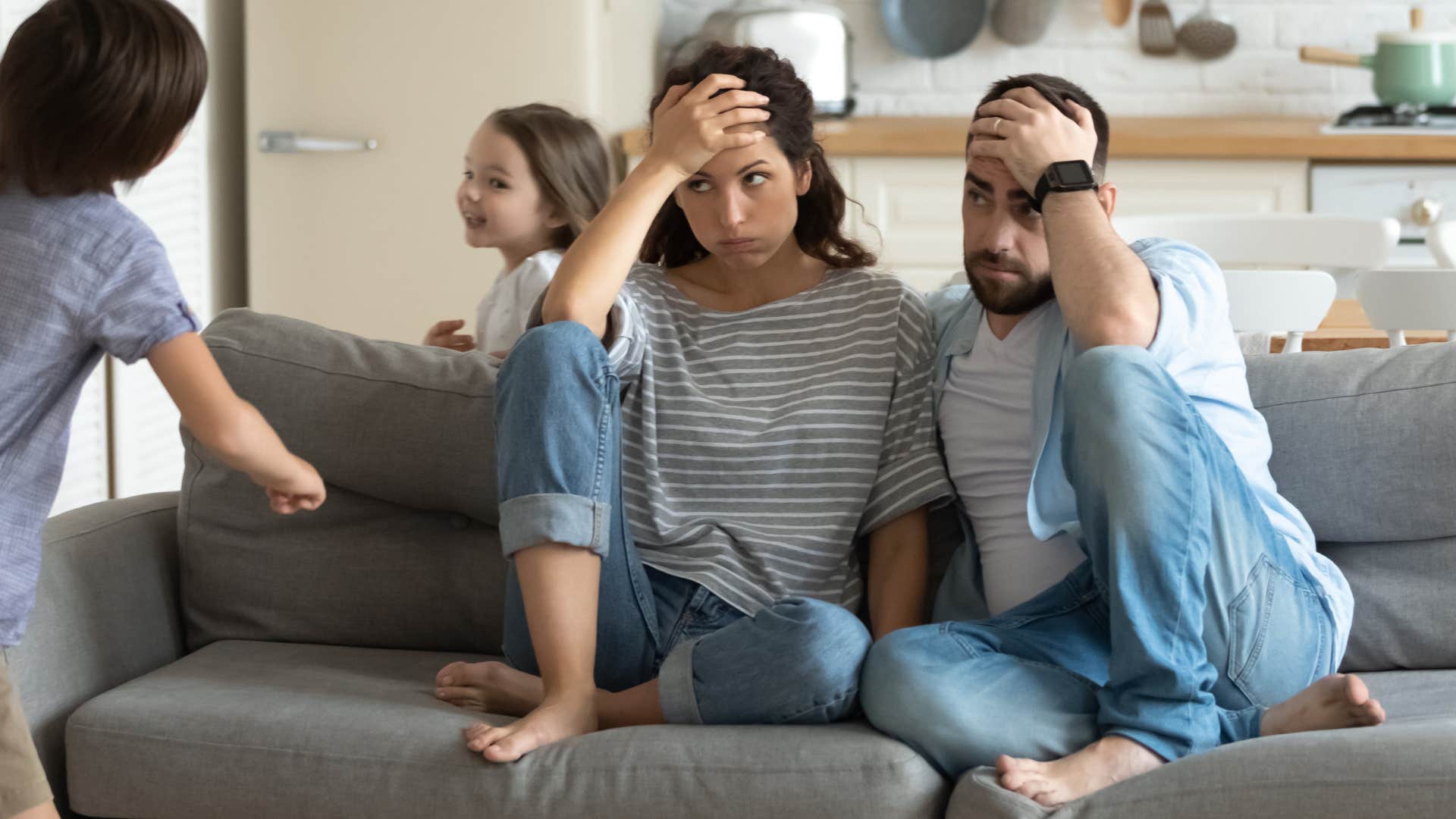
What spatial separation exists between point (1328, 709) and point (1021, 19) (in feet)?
9.60

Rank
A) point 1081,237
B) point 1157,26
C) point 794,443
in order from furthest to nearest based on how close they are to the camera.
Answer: point 1157,26, point 794,443, point 1081,237

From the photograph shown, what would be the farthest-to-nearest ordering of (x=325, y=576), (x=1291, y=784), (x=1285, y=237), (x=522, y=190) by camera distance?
(x=1285, y=237)
(x=522, y=190)
(x=325, y=576)
(x=1291, y=784)

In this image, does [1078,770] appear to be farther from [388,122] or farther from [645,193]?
[388,122]

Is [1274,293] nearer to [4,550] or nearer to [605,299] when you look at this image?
[605,299]

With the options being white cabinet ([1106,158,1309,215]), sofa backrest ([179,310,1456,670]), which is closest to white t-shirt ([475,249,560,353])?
sofa backrest ([179,310,1456,670])

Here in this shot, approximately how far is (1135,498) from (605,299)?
591 millimetres

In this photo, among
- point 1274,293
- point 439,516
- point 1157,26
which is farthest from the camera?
point 1157,26

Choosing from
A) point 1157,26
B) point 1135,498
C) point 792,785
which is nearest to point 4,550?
point 792,785

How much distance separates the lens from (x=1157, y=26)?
4012 mm

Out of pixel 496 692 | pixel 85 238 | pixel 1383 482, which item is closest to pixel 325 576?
pixel 496 692

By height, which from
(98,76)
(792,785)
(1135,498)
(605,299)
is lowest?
(792,785)

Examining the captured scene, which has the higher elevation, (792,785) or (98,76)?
(98,76)

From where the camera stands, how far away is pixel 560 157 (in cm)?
248

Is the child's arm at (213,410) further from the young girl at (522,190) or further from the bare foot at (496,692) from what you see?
the young girl at (522,190)
